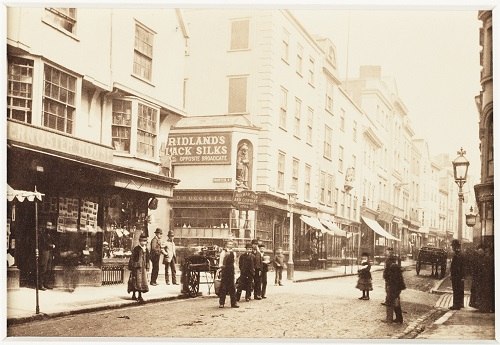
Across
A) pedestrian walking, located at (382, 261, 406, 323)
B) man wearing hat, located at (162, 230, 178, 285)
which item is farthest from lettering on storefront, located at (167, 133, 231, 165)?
pedestrian walking, located at (382, 261, 406, 323)

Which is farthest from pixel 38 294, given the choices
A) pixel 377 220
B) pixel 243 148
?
pixel 377 220

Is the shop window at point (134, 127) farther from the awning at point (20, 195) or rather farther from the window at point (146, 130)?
the awning at point (20, 195)

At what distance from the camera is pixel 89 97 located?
34.4ft

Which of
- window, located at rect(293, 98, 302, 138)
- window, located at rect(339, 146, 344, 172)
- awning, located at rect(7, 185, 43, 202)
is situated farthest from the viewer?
window, located at rect(339, 146, 344, 172)

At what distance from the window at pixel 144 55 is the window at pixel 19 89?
1.54 m

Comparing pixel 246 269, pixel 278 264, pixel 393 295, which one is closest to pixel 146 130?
pixel 246 269

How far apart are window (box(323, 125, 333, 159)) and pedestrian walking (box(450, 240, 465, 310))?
2.22 m

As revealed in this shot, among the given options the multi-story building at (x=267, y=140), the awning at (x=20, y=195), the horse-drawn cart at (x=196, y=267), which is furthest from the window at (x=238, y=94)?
the awning at (x=20, y=195)

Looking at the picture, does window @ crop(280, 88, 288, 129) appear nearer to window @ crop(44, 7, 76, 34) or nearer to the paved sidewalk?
the paved sidewalk

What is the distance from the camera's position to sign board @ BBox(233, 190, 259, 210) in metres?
9.99

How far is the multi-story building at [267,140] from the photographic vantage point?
992 centimetres

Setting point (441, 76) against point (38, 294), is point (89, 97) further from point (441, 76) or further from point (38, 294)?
point (441, 76)

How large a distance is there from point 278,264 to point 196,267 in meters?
1.15

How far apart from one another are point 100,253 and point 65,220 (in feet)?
2.08
